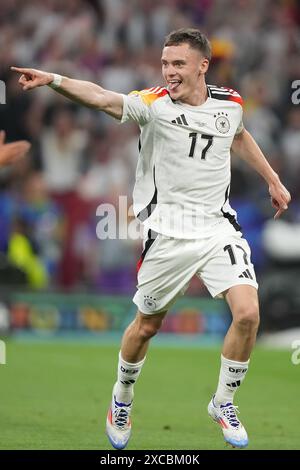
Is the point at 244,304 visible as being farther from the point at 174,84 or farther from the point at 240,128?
the point at 174,84

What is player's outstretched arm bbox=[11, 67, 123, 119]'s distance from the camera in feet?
23.1

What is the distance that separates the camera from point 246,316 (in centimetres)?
757

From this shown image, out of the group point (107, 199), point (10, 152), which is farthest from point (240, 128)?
point (107, 199)

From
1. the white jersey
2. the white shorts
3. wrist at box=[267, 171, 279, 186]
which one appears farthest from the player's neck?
the white shorts

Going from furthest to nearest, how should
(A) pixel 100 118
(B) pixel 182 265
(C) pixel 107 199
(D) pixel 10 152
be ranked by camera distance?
(A) pixel 100 118, (C) pixel 107 199, (B) pixel 182 265, (D) pixel 10 152

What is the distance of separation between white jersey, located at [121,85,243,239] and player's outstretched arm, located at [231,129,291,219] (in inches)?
10.9

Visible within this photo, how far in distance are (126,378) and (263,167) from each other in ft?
5.70

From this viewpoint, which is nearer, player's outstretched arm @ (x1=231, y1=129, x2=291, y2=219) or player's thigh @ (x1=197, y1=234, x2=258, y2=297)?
player's thigh @ (x1=197, y1=234, x2=258, y2=297)

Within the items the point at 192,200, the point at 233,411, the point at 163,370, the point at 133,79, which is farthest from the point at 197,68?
the point at 133,79

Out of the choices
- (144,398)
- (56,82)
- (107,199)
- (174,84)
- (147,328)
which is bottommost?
(107,199)

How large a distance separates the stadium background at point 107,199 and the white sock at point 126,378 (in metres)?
2.44

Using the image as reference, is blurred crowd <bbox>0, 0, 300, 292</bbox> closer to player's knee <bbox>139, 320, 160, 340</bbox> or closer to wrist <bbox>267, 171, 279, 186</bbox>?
wrist <bbox>267, 171, 279, 186</bbox>

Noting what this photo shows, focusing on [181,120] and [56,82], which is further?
[181,120]

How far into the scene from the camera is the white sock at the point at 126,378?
8.24 metres
